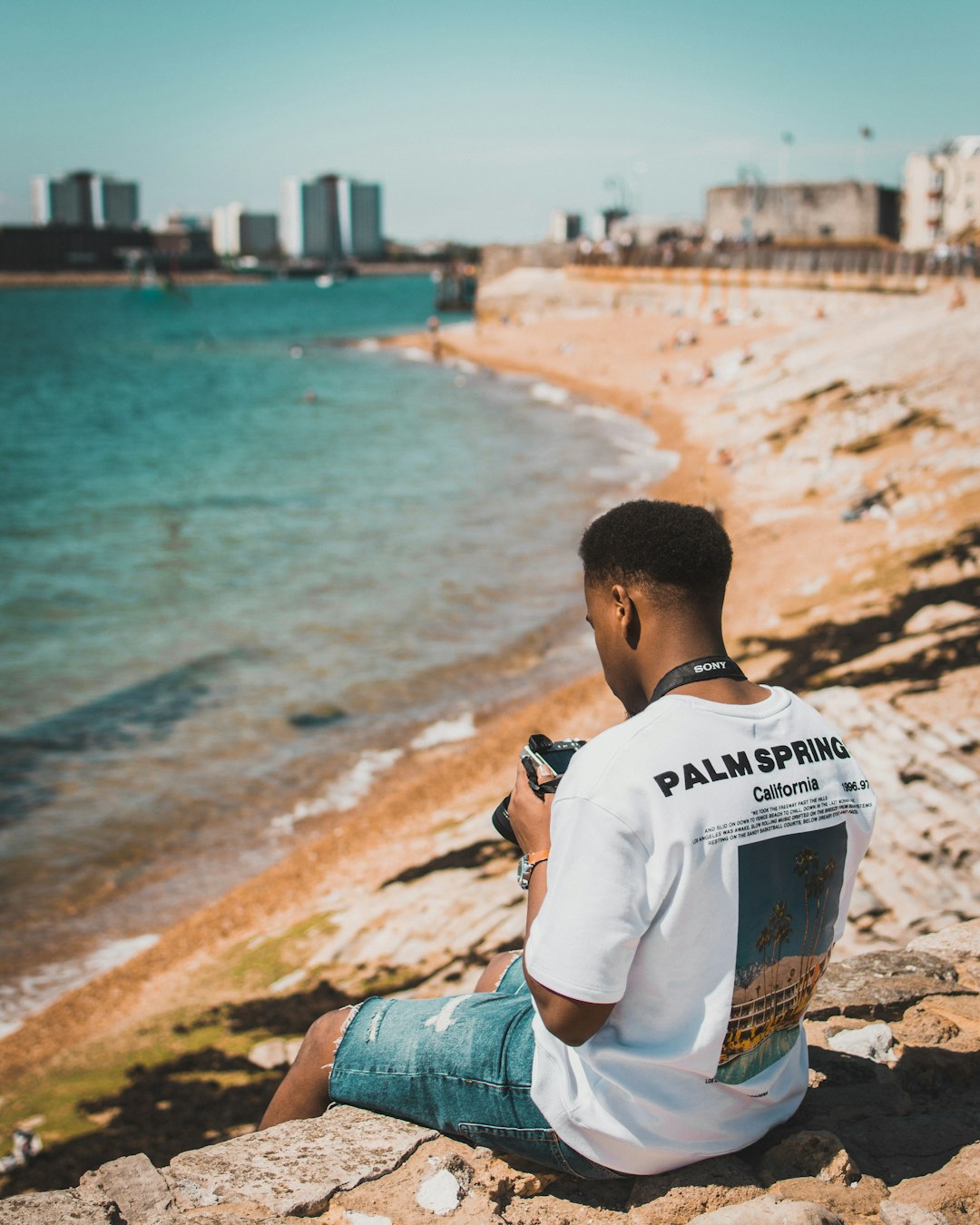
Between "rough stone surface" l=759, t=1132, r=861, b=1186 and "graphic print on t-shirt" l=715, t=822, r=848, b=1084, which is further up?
"graphic print on t-shirt" l=715, t=822, r=848, b=1084

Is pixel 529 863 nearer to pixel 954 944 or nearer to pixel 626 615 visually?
pixel 626 615

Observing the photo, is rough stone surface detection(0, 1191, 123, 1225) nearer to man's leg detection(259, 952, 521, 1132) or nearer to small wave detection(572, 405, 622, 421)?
man's leg detection(259, 952, 521, 1132)

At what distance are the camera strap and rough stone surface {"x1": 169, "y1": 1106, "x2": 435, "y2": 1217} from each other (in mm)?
1536

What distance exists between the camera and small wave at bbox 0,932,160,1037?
6828 millimetres

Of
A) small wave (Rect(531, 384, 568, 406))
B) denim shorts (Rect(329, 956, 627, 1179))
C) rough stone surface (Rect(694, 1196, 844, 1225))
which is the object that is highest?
small wave (Rect(531, 384, 568, 406))

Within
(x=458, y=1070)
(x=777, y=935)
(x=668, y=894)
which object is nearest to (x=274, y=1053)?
(x=458, y=1070)

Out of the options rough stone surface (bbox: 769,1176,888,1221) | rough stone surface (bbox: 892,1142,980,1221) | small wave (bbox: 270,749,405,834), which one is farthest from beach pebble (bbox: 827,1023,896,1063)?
small wave (bbox: 270,749,405,834)

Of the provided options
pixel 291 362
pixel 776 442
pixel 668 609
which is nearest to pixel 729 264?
pixel 291 362

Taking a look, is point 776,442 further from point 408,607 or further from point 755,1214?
point 755,1214

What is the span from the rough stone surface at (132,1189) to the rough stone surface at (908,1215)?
1.73 meters

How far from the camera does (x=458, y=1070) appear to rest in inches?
104

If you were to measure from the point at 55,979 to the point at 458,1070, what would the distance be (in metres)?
5.48

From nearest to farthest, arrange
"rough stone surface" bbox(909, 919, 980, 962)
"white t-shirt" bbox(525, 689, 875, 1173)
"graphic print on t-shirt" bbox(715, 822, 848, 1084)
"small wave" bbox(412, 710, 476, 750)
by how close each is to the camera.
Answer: "white t-shirt" bbox(525, 689, 875, 1173) → "graphic print on t-shirt" bbox(715, 822, 848, 1084) → "rough stone surface" bbox(909, 919, 980, 962) → "small wave" bbox(412, 710, 476, 750)

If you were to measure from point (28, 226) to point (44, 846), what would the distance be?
642 ft
